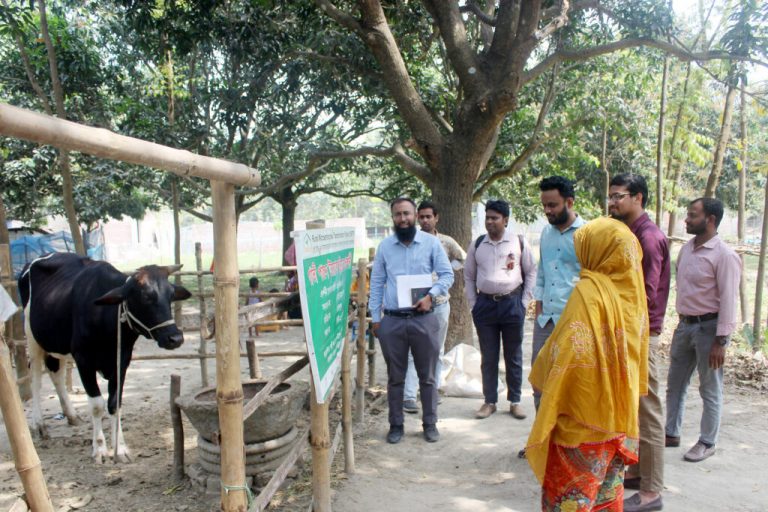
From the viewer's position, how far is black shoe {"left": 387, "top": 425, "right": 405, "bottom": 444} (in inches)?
175

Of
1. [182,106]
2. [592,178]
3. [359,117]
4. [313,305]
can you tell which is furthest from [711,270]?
[592,178]

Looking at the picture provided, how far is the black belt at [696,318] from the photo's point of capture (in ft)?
12.7

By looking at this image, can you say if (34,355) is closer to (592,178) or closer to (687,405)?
(687,405)

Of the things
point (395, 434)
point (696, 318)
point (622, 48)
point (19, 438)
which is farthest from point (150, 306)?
point (622, 48)

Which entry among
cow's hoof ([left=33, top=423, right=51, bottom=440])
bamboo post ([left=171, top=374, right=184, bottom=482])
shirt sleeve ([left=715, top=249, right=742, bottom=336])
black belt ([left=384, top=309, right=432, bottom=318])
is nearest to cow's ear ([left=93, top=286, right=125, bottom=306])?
bamboo post ([left=171, top=374, right=184, bottom=482])

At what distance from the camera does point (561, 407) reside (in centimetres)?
249

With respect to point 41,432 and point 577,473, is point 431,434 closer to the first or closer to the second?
point 577,473

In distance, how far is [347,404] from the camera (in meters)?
3.76

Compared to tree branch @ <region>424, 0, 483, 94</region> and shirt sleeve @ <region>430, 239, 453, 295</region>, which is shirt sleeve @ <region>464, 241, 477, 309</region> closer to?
shirt sleeve @ <region>430, 239, 453, 295</region>

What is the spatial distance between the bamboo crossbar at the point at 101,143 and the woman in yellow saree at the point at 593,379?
153cm

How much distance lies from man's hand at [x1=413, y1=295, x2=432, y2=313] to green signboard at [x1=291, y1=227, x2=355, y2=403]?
46.0 inches

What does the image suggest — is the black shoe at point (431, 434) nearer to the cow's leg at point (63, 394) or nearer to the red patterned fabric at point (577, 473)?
the red patterned fabric at point (577, 473)

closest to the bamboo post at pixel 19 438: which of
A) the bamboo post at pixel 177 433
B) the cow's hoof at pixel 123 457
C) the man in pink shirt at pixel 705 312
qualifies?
the bamboo post at pixel 177 433

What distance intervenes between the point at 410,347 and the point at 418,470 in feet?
2.90
